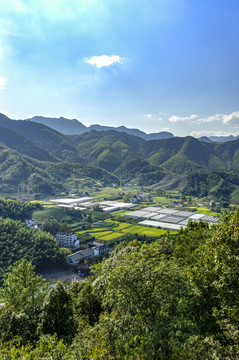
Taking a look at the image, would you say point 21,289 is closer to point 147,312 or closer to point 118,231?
point 147,312

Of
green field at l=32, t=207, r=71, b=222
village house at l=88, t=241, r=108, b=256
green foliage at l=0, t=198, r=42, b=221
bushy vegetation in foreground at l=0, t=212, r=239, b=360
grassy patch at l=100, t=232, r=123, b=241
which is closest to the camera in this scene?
bushy vegetation in foreground at l=0, t=212, r=239, b=360

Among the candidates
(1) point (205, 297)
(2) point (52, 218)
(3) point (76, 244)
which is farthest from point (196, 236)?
(2) point (52, 218)

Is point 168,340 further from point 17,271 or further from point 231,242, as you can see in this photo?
point 17,271

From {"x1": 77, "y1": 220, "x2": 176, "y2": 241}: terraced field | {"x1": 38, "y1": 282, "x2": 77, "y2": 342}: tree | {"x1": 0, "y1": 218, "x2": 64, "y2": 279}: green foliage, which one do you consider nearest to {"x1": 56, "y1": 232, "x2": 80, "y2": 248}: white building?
{"x1": 0, "y1": 218, "x2": 64, "y2": 279}: green foliage

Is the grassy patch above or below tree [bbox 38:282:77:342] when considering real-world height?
below

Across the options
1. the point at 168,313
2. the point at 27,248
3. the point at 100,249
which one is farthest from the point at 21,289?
the point at 100,249

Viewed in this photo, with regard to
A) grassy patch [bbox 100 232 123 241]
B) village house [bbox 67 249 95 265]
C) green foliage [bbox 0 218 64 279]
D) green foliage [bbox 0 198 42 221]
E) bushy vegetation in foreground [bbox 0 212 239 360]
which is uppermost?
bushy vegetation in foreground [bbox 0 212 239 360]

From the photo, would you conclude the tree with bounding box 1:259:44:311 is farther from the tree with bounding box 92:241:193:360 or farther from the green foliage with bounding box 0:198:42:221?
the green foliage with bounding box 0:198:42:221

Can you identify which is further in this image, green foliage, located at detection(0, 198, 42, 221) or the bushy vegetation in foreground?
green foliage, located at detection(0, 198, 42, 221)
